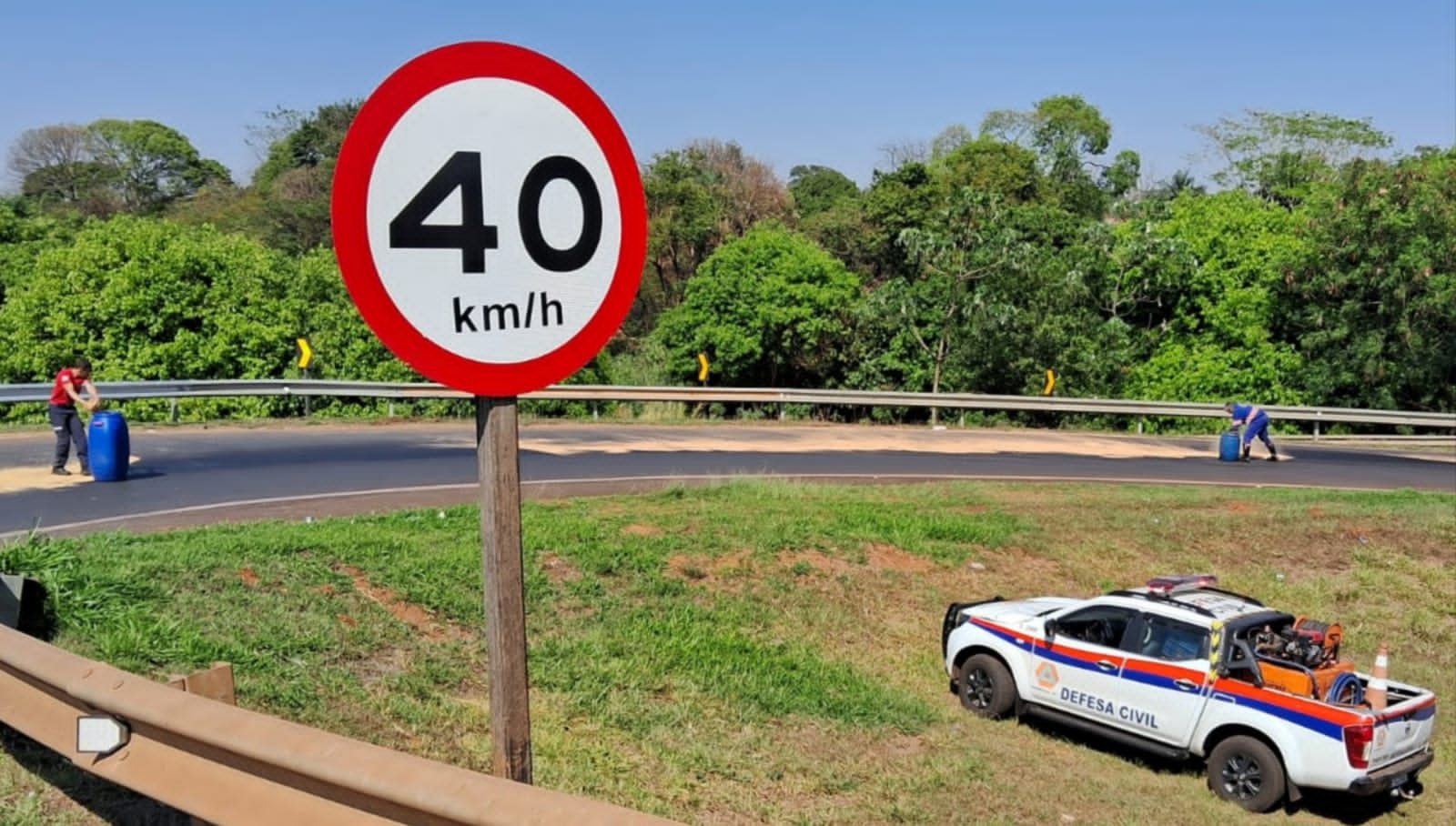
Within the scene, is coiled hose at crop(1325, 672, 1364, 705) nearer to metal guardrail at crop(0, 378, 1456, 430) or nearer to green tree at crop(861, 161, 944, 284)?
metal guardrail at crop(0, 378, 1456, 430)

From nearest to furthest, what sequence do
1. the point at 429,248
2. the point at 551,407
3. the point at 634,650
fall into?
the point at 429,248
the point at 634,650
the point at 551,407

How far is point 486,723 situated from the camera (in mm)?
6738

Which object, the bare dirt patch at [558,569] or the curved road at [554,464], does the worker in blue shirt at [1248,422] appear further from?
the bare dirt patch at [558,569]

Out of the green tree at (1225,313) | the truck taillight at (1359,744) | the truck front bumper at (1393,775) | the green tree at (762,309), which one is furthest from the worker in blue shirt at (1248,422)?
the truck taillight at (1359,744)

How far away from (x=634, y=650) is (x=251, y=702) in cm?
349

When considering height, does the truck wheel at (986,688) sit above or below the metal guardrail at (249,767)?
below

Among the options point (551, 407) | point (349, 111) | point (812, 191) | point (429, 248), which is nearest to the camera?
point (429, 248)

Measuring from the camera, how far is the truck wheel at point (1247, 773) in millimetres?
9328

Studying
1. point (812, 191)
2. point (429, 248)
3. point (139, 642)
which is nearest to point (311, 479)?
point (139, 642)

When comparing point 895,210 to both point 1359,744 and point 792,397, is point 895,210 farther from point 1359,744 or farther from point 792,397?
point 1359,744

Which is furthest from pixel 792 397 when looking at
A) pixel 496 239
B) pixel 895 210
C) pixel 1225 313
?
pixel 496 239

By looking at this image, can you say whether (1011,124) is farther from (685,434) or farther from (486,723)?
(486,723)

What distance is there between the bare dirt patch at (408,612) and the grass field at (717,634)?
0.08 feet

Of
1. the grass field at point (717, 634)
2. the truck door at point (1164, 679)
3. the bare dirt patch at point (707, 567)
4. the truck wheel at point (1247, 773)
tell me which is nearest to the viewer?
the grass field at point (717, 634)
